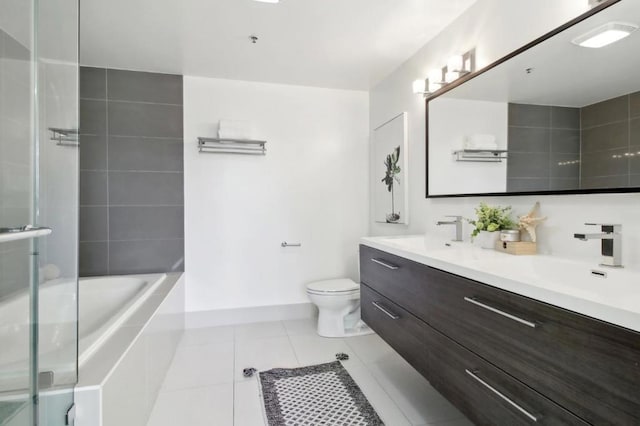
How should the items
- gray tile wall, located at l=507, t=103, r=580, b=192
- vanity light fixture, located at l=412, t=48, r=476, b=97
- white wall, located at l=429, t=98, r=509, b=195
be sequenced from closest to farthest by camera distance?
gray tile wall, located at l=507, t=103, r=580, b=192 < white wall, located at l=429, t=98, r=509, b=195 < vanity light fixture, located at l=412, t=48, r=476, b=97

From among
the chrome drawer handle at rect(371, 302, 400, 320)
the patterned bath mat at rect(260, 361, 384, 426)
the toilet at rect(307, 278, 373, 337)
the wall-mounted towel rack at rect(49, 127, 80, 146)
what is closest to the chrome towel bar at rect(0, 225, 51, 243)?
the wall-mounted towel rack at rect(49, 127, 80, 146)

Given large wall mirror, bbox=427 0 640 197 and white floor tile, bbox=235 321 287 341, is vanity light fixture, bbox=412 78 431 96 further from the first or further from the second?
white floor tile, bbox=235 321 287 341

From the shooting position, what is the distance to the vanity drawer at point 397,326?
1.50 metres

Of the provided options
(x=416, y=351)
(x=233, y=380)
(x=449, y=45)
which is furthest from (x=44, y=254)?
(x=449, y=45)

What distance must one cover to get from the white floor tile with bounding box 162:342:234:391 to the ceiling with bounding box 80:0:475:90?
2330 millimetres

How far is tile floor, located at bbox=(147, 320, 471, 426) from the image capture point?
1.68m

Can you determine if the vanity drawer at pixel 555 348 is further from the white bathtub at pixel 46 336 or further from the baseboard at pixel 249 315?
the baseboard at pixel 249 315

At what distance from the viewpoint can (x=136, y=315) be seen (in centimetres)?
181

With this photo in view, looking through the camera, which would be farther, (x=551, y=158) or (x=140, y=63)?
(x=140, y=63)

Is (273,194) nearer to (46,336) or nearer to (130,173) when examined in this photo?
(130,173)

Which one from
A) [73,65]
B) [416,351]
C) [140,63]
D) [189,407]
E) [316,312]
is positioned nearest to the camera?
[73,65]

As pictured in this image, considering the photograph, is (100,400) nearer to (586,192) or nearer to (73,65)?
(73,65)

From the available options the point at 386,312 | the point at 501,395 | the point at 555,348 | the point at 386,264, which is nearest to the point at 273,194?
the point at 386,264

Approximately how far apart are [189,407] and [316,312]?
1603 mm
